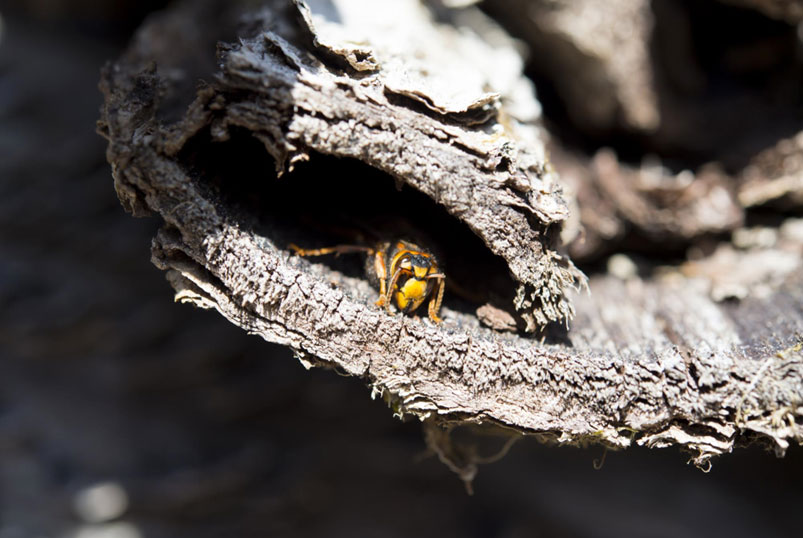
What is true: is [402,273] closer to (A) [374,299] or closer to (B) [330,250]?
(A) [374,299]

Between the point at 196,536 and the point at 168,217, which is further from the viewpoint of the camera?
the point at 196,536

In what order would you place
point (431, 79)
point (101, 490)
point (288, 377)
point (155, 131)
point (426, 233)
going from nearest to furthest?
point (155, 131) → point (431, 79) → point (426, 233) → point (101, 490) → point (288, 377)

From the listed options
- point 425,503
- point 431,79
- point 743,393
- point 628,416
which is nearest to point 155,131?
point 431,79

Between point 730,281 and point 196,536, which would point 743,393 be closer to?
point 730,281

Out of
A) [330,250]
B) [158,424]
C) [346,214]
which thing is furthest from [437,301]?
[158,424]

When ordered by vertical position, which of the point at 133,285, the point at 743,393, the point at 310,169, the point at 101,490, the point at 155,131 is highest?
the point at 155,131

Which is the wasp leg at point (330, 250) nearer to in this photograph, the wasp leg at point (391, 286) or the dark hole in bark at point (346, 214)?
the dark hole in bark at point (346, 214)

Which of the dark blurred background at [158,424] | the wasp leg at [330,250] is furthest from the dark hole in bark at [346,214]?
the dark blurred background at [158,424]

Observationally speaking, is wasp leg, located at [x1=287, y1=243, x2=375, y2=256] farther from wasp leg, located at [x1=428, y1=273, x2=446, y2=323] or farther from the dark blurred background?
the dark blurred background
